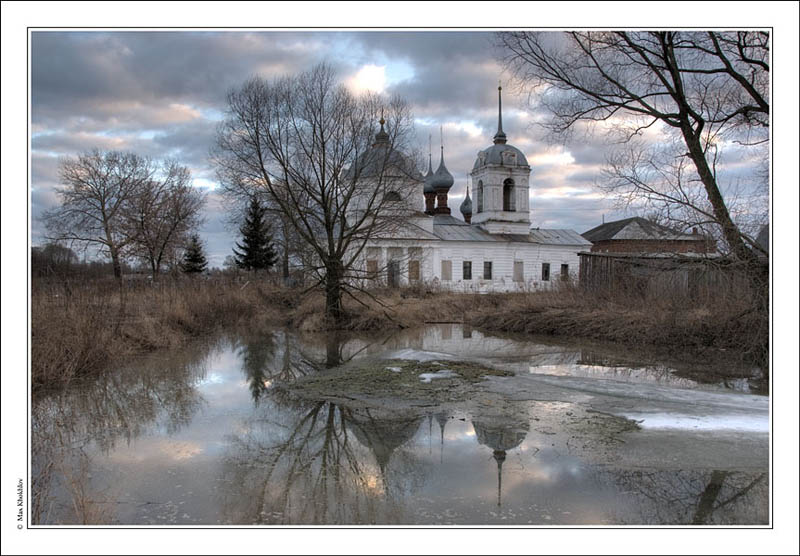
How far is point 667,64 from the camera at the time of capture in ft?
46.8

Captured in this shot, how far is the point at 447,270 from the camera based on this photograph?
4075 centimetres

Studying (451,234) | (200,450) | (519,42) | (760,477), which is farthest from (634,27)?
Result: (451,234)

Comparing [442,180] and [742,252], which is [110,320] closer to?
[742,252]

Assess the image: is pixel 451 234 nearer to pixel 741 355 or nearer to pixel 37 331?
pixel 741 355

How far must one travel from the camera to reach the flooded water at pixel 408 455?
16.8 ft

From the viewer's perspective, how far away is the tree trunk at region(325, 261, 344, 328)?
73.1 feet

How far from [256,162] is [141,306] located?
6417 mm

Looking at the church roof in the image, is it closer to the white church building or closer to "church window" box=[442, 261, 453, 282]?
the white church building

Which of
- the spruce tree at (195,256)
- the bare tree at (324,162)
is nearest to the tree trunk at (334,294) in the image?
A: the bare tree at (324,162)

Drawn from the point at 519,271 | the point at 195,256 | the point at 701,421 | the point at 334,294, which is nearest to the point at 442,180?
the point at 519,271

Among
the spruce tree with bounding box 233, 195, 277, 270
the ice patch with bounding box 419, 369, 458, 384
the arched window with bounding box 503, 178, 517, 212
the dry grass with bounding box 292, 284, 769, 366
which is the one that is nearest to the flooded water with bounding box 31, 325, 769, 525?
the ice patch with bounding box 419, 369, 458, 384

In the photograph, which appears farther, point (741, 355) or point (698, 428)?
point (741, 355)

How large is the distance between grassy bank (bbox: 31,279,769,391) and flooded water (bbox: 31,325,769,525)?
1536 mm

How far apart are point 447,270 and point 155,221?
21128 millimetres
